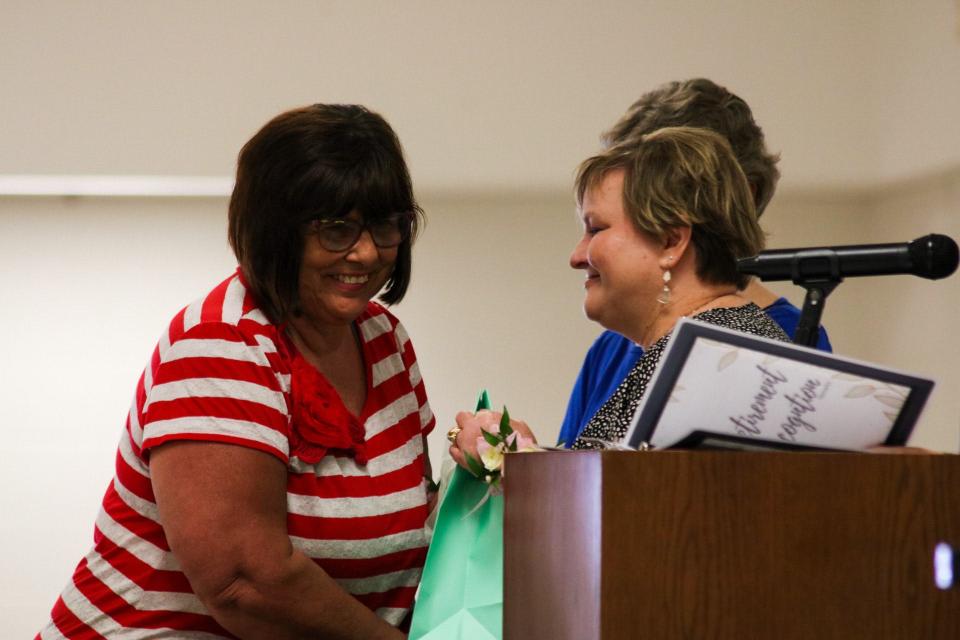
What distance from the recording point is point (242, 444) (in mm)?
1559

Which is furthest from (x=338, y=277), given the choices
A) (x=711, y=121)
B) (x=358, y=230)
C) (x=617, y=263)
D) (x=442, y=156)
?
(x=442, y=156)

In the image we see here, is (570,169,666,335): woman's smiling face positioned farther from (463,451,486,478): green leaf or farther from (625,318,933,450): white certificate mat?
(625,318,933,450): white certificate mat

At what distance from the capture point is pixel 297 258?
1708 mm

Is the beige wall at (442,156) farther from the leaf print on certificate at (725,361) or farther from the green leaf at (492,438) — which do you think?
the leaf print on certificate at (725,361)

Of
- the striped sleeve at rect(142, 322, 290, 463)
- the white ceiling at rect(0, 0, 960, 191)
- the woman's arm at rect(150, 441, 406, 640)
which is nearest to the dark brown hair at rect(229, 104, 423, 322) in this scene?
the striped sleeve at rect(142, 322, 290, 463)

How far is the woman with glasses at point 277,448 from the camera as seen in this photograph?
156 centimetres

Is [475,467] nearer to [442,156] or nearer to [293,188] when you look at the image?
[293,188]

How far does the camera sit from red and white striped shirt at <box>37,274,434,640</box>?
1577mm

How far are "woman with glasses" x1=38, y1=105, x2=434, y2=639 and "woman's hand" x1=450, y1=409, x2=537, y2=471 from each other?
12cm

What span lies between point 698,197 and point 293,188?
58 cm

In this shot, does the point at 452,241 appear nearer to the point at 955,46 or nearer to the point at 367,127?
the point at 955,46

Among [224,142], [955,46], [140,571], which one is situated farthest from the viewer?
[224,142]

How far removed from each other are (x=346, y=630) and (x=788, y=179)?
284cm

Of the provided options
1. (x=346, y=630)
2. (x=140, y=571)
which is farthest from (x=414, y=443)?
(x=140, y=571)
